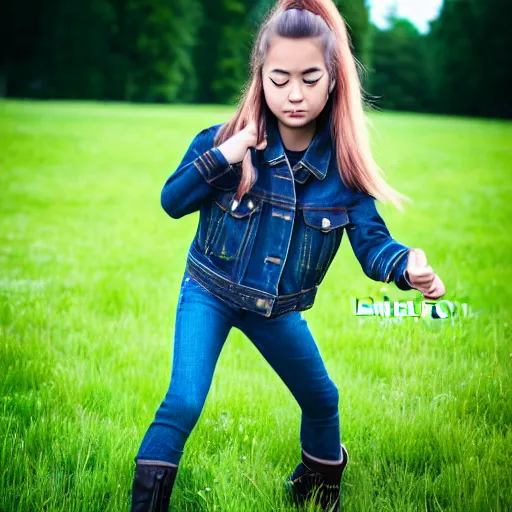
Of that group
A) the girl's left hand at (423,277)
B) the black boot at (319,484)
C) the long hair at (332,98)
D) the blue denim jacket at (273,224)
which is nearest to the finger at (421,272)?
the girl's left hand at (423,277)

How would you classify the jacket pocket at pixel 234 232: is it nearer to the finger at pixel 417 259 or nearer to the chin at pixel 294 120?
the chin at pixel 294 120

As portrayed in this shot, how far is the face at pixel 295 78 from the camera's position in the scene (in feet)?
7.47

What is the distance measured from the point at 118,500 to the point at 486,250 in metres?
5.43

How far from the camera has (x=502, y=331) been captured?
433cm

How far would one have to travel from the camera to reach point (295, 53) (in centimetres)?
228

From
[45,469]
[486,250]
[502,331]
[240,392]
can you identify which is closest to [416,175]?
[486,250]

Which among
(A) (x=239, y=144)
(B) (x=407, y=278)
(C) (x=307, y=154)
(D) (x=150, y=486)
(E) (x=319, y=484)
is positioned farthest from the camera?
(E) (x=319, y=484)

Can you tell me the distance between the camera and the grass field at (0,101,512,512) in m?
2.64

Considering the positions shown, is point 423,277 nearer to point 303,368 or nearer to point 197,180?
point 303,368

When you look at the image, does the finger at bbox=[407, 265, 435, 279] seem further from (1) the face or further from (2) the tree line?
(2) the tree line

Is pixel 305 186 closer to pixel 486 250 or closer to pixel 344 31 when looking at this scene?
pixel 344 31

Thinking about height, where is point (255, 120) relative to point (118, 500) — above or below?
above

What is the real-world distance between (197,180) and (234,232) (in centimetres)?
22

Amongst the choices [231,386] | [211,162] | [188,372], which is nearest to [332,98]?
[211,162]
